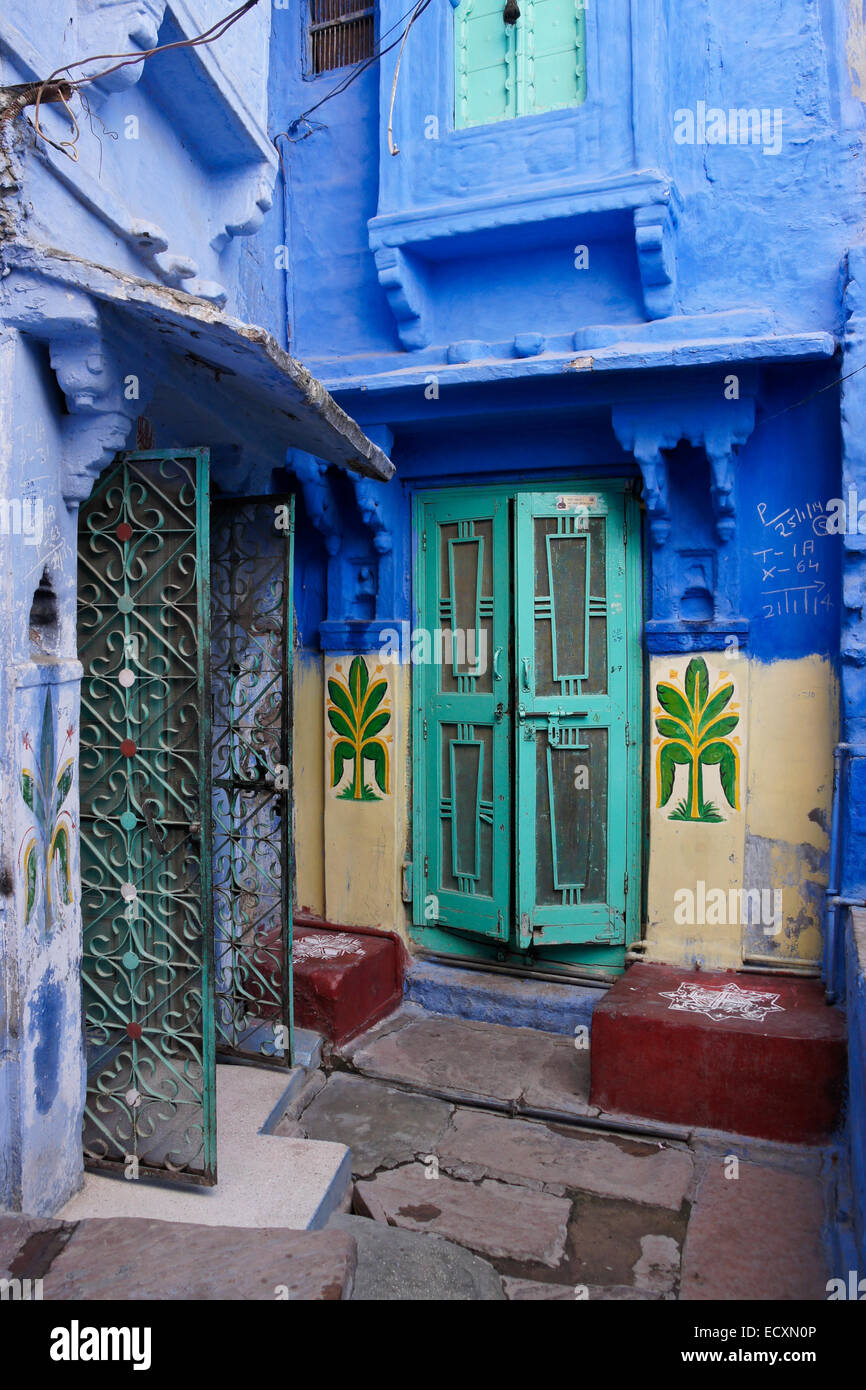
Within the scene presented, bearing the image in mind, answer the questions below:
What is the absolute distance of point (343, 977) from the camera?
16.5 feet

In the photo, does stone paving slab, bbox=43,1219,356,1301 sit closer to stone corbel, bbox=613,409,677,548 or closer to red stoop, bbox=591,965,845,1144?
red stoop, bbox=591,965,845,1144

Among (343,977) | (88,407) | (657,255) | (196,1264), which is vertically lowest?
(196,1264)

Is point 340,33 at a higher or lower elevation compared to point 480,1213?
higher

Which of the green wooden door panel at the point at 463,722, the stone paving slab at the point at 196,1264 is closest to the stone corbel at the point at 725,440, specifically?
the green wooden door panel at the point at 463,722

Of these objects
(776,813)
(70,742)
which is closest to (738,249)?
(776,813)

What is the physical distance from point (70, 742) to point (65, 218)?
1694 millimetres

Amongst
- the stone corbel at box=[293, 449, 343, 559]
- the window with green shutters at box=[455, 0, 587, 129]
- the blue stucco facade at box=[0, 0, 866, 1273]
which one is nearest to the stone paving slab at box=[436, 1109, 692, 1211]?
the blue stucco facade at box=[0, 0, 866, 1273]

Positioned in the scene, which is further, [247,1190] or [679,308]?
[679,308]

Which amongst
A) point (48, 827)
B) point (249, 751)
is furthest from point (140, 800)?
point (249, 751)

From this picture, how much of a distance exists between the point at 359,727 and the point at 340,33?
13.4 feet

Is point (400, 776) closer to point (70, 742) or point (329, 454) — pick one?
point (329, 454)

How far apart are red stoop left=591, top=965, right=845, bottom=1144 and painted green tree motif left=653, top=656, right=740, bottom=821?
93cm

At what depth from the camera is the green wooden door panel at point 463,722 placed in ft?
17.8

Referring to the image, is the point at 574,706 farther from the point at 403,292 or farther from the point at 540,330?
the point at 403,292
